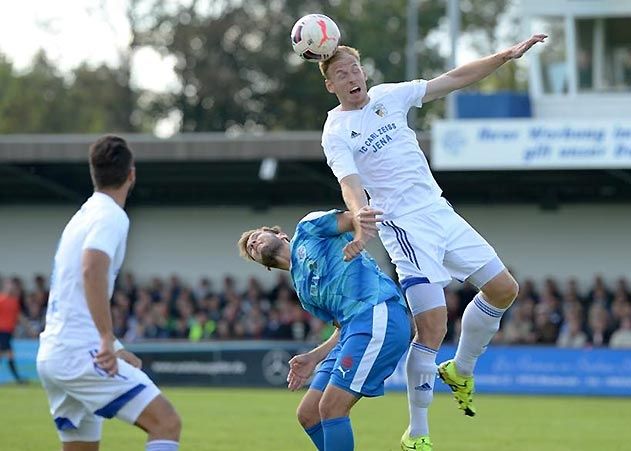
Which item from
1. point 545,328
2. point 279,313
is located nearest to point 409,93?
point 545,328

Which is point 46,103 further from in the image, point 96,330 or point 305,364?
point 96,330

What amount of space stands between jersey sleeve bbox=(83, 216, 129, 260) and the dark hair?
0.28m

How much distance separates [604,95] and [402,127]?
68.6ft

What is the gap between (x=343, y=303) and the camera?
8547 mm

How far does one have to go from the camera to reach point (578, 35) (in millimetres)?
30062

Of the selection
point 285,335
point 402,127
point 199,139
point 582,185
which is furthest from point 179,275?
→ point 402,127

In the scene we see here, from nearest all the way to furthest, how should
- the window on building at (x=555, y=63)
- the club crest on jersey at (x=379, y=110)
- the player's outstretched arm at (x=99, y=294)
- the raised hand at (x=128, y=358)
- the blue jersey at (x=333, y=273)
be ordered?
the player's outstretched arm at (x=99, y=294)
the raised hand at (x=128, y=358)
the blue jersey at (x=333, y=273)
the club crest on jersey at (x=379, y=110)
the window on building at (x=555, y=63)

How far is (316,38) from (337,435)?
2744 millimetres

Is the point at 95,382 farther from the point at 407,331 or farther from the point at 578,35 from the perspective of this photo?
the point at 578,35

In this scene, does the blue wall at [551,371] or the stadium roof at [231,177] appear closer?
the blue wall at [551,371]

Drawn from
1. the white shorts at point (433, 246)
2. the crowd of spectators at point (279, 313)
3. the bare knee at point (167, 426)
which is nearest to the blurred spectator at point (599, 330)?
the crowd of spectators at point (279, 313)

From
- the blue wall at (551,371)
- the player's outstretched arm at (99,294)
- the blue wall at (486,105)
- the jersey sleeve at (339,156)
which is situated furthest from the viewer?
the blue wall at (486,105)

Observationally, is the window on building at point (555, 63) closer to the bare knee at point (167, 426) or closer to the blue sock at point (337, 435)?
the blue sock at point (337, 435)

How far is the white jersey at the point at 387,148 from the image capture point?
958 centimetres
